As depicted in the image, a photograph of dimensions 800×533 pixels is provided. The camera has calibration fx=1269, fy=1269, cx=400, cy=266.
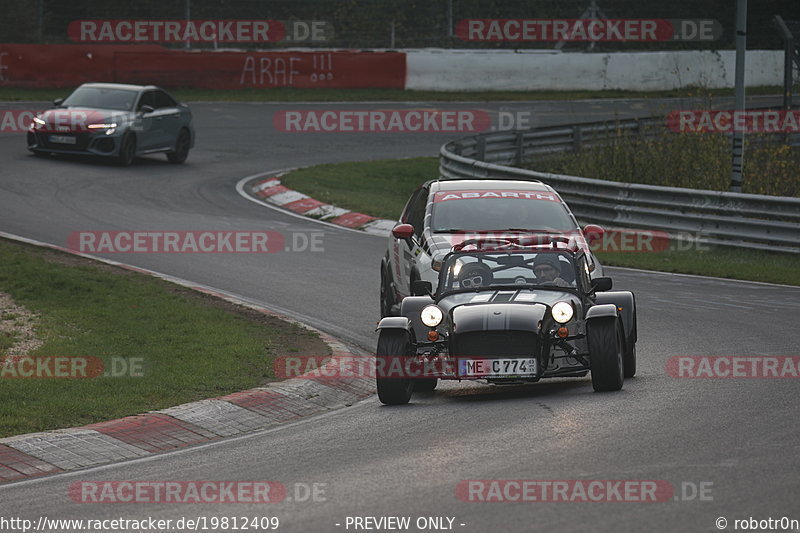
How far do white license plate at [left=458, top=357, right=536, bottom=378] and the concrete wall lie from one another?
100ft

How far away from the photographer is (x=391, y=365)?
988 centimetres

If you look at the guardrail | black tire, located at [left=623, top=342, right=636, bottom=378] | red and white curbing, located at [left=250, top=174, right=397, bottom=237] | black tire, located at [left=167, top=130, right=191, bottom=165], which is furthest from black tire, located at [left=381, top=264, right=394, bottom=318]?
black tire, located at [left=167, top=130, right=191, bottom=165]

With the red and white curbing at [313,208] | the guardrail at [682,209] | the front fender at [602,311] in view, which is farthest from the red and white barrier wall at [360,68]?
the front fender at [602,311]

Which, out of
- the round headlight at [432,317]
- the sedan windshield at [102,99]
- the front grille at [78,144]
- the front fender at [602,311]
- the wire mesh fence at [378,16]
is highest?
the wire mesh fence at [378,16]

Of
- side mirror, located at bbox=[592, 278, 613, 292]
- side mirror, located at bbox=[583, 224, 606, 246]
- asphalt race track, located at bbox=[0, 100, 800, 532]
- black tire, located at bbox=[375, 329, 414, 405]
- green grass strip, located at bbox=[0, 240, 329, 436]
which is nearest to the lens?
asphalt race track, located at bbox=[0, 100, 800, 532]

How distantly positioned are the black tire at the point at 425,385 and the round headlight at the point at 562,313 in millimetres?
1203

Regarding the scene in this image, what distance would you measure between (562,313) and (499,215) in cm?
223

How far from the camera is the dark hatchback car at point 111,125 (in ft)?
82.5

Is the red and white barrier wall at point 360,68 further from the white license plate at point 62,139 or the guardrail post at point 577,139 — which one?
the white license plate at point 62,139

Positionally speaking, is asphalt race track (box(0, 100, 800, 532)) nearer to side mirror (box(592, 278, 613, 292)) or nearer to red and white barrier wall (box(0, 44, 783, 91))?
side mirror (box(592, 278, 613, 292))

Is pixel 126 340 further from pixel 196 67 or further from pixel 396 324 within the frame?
pixel 196 67

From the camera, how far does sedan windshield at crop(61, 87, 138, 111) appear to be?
1011 inches

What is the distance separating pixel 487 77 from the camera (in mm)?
40062

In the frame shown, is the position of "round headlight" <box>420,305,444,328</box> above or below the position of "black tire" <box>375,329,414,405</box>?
above
